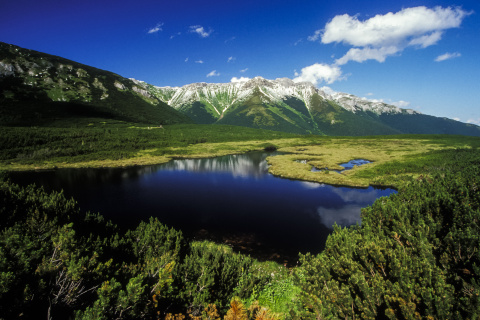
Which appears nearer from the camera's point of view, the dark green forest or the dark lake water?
the dark green forest

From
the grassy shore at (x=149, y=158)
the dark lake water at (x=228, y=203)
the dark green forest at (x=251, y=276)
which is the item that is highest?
the dark green forest at (x=251, y=276)

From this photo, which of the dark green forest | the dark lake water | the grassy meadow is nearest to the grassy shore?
the dark lake water

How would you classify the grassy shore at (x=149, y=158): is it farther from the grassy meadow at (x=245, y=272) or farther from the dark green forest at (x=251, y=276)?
the dark green forest at (x=251, y=276)

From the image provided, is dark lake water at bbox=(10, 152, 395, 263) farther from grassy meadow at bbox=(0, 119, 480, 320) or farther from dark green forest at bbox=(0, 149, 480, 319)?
dark green forest at bbox=(0, 149, 480, 319)

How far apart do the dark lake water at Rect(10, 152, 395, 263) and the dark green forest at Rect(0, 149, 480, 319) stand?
10684mm

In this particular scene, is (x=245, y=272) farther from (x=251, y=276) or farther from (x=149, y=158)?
(x=149, y=158)

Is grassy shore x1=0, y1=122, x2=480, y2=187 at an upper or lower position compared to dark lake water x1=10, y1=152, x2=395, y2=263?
upper

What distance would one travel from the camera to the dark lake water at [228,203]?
1147 inches

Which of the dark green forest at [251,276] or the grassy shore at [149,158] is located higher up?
the dark green forest at [251,276]

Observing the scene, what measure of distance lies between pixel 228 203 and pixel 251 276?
2679 cm

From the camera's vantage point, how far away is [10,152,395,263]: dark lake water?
95.6ft

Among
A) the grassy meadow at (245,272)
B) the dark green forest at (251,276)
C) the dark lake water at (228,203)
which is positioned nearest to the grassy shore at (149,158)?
the dark lake water at (228,203)

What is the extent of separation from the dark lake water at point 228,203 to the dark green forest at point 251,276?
1068cm

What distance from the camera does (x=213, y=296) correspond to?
13508 millimetres
